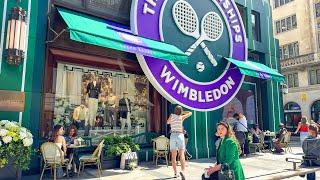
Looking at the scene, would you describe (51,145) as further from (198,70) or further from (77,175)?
(198,70)

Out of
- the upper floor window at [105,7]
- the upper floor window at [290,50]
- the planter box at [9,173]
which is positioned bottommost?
the planter box at [9,173]

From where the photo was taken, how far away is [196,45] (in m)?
12.0

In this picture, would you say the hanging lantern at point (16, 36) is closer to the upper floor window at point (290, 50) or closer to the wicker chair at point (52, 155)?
the wicker chair at point (52, 155)

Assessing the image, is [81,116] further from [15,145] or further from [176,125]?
[176,125]

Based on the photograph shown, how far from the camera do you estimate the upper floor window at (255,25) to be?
15.5 meters

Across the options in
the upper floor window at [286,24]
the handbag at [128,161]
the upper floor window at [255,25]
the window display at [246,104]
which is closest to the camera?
the handbag at [128,161]

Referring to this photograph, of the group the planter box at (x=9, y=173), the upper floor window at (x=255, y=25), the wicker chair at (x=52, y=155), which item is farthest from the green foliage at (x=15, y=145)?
the upper floor window at (x=255, y=25)

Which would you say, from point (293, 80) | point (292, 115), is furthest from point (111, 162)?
point (292, 115)

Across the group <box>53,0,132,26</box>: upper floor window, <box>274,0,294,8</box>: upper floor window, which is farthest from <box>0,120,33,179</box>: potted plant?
<box>274,0,294,8</box>: upper floor window

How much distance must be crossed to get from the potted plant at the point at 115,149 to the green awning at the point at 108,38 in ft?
Answer: 8.78

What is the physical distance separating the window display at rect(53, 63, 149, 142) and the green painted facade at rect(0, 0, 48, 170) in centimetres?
88

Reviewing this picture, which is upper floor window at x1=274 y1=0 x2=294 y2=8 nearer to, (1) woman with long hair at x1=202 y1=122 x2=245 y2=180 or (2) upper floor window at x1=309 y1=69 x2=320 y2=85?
(2) upper floor window at x1=309 y1=69 x2=320 y2=85

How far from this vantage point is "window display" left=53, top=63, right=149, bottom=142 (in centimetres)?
941

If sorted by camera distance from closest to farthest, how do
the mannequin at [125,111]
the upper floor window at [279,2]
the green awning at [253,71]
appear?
1. the mannequin at [125,111]
2. the green awning at [253,71]
3. the upper floor window at [279,2]
